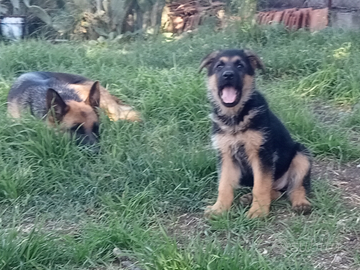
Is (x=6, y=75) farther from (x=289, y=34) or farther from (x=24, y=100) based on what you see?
(x=289, y=34)

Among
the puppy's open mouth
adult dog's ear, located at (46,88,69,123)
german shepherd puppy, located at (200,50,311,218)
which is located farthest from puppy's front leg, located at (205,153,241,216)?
adult dog's ear, located at (46,88,69,123)

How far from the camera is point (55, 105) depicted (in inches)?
205

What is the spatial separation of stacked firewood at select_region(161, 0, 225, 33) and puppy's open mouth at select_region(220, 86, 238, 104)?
6747 millimetres

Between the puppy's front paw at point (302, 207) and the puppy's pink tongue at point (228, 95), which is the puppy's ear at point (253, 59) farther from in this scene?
the puppy's front paw at point (302, 207)

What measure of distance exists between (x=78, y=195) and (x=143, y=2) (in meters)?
6.79

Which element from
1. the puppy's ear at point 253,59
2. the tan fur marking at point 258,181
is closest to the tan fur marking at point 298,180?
the tan fur marking at point 258,181

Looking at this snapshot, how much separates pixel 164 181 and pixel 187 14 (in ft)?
24.4

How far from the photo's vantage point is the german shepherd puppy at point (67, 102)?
5.20m

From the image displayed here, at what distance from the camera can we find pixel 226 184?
412 centimetres

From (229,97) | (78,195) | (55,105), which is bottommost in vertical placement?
(78,195)

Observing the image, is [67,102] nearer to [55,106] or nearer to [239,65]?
[55,106]

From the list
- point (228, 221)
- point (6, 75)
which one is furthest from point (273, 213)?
point (6, 75)

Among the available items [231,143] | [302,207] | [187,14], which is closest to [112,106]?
[231,143]

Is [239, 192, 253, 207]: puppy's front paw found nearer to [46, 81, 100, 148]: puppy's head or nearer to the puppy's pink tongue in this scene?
the puppy's pink tongue
